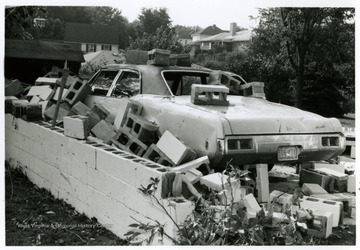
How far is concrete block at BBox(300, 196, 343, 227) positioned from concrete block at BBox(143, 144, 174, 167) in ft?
4.15

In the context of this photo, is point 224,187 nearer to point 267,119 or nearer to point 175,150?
point 175,150

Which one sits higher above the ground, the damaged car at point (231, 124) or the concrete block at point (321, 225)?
the damaged car at point (231, 124)

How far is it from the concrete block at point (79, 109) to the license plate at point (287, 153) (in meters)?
2.40

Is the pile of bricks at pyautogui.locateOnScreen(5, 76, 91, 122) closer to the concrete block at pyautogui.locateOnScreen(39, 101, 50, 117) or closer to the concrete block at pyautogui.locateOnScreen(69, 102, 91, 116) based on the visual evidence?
the concrete block at pyautogui.locateOnScreen(39, 101, 50, 117)

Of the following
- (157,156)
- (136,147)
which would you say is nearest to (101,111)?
(136,147)

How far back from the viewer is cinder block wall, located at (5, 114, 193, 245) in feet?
11.5

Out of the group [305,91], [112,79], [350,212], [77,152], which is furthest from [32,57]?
[350,212]

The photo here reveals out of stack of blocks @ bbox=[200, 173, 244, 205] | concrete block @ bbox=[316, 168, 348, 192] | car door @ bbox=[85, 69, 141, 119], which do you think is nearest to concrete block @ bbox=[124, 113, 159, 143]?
car door @ bbox=[85, 69, 141, 119]

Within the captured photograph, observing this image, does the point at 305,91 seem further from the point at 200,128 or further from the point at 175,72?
the point at 200,128

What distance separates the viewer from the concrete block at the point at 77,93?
18.9 feet

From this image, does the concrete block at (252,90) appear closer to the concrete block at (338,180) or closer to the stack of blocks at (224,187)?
the concrete block at (338,180)

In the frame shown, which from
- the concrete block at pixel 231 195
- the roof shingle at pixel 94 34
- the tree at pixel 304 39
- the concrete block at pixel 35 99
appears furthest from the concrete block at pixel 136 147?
the roof shingle at pixel 94 34

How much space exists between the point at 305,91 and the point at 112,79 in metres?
12.5

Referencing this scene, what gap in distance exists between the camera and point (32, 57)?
63.4 ft
